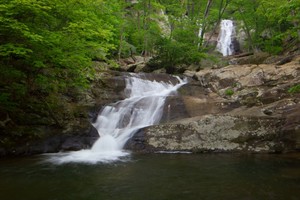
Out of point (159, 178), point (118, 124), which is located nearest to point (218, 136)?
point (159, 178)

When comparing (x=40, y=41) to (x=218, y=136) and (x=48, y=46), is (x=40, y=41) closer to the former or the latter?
(x=48, y=46)

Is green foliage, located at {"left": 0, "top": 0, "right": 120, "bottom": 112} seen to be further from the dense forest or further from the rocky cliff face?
the rocky cliff face

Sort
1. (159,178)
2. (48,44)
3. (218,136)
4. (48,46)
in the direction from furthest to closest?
(218,136) → (48,46) → (48,44) → (159,178)

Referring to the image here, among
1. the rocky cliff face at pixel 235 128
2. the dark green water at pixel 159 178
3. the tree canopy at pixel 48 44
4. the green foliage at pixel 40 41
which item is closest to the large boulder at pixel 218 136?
the rocky cliff face at pixel 235 128

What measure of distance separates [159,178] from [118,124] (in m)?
5.81

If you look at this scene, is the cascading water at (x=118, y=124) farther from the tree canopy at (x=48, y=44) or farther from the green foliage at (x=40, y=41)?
the green foliage at (x=40, y=41)

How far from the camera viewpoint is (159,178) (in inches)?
282

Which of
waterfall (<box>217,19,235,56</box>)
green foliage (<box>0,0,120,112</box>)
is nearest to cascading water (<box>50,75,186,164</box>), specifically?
green foliage (<box>0,0,120,112</box>)

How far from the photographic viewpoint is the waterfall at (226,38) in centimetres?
3294

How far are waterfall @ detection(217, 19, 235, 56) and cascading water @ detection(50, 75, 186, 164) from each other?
19.2m

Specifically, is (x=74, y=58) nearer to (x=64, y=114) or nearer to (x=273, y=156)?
(x=64, y=114)

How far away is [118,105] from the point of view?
1384cm

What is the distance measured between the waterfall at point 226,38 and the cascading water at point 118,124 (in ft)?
62.8

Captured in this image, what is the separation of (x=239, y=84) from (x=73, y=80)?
9.22 metres
